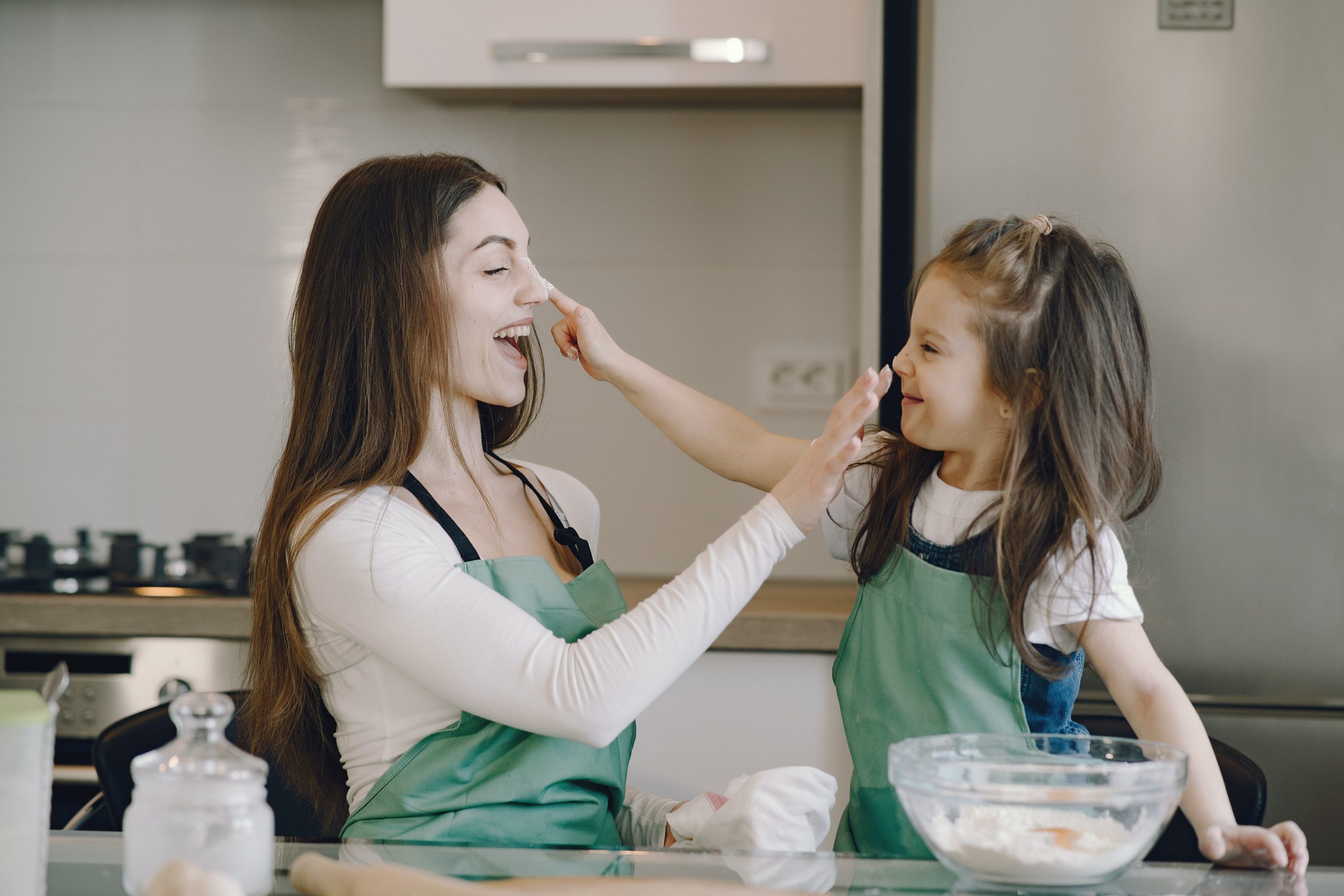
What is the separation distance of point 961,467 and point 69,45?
1.90 m

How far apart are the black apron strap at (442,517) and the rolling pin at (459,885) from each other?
1.30 ft

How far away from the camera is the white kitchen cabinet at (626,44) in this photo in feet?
5.94

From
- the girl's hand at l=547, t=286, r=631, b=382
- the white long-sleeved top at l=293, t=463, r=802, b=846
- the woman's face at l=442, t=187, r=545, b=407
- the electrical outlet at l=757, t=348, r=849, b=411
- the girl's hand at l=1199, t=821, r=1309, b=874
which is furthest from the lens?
the electrical outlet at l=757, t=348, r=849, b=411

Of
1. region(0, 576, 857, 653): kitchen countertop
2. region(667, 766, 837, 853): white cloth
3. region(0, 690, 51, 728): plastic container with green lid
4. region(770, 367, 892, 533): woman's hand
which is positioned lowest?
region(0, 576, 857, 653): kitchen countertop

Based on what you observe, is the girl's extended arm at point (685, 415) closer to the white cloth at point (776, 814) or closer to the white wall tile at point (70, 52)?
the white cloth at point (776, 814)

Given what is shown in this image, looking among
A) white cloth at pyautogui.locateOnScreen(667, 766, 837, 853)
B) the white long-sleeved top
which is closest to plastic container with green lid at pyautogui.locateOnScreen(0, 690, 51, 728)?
the white long-sleeved top

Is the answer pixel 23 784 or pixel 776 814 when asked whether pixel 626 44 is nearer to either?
pixel 776 814

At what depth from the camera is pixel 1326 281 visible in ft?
5.02

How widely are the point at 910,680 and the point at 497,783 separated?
374 millimetres

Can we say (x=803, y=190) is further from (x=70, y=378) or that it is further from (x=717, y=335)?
(x=70, y=378)

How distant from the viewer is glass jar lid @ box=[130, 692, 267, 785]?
2.00 feet

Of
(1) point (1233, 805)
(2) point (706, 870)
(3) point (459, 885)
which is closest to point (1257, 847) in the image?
(1) point (1233, 805)

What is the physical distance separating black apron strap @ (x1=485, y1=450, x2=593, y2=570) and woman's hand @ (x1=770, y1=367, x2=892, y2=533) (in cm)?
30

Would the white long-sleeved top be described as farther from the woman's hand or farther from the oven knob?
the oven knob
